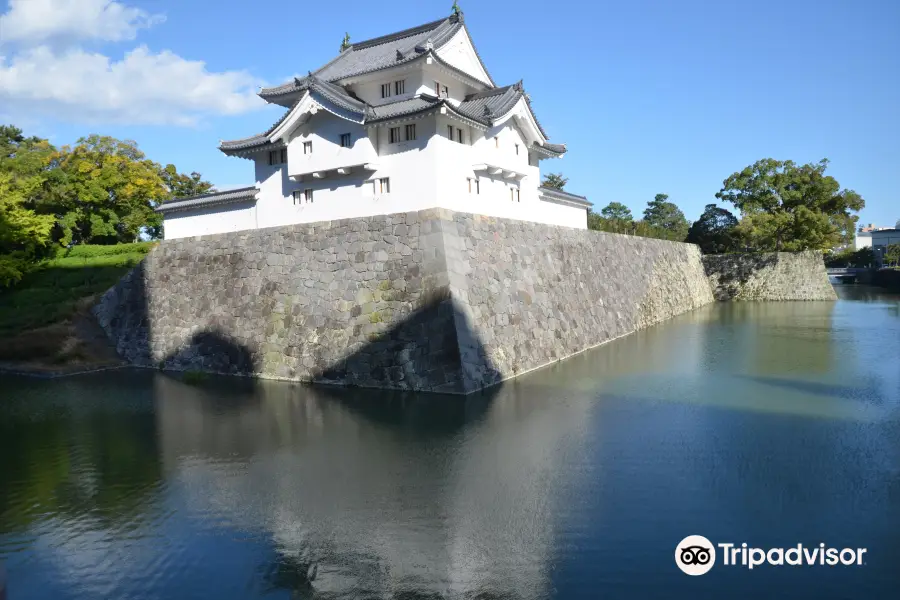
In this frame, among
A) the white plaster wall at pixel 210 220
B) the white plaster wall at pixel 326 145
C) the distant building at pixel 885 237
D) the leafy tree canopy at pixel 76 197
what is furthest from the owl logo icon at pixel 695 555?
the distant building at pixel 885 237

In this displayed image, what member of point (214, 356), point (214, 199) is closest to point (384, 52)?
point (214, 199)

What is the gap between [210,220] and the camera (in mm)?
17219

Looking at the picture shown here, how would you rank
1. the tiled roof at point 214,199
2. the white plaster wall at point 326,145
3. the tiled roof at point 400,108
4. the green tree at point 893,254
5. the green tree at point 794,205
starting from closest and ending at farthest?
the tiled roof at point 400,108, the white plaster wall at point 326,145, the tiled roof at point 214,199, the green tree at point 794,205, the green tree at point 893,254

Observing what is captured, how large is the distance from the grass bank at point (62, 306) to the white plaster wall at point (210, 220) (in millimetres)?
2888

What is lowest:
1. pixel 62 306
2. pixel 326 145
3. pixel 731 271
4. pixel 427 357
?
pixel 427 357

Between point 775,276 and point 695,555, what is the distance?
29601 mm

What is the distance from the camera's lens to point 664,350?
15938mm

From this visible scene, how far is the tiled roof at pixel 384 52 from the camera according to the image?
15.5 meters

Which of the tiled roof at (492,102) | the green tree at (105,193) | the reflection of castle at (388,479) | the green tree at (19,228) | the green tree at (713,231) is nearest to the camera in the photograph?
the reflection of castle at (388,479)

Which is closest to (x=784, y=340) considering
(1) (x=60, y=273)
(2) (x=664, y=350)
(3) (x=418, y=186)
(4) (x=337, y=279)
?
(2) (x=664, y=350)

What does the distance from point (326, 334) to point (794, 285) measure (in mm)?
26668

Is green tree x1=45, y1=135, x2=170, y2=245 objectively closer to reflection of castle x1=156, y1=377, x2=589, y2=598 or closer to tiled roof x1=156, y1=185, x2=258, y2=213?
tiled roof x1=156, y1=185, x2=258, y2=213

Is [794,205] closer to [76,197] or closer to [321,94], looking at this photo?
[321,94]

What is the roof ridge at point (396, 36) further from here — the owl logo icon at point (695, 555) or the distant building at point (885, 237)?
the distant building at point (885, 237)
